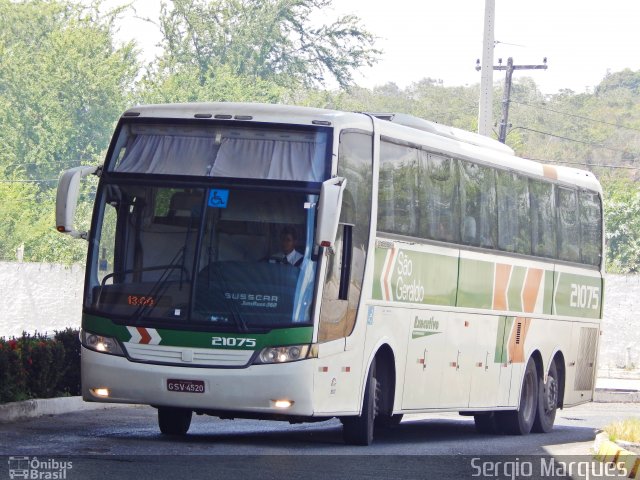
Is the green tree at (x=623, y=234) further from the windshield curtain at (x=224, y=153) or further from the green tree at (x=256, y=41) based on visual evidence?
the windshield curtain at (x=224, y=153)

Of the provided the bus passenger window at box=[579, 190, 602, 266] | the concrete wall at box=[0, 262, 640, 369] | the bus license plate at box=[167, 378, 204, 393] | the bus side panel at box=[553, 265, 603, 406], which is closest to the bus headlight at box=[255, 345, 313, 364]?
the bus license plate at box=[167, 378, 204, 393]

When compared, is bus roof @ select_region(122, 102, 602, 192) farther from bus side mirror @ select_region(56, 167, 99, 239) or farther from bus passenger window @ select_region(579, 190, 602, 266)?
bus passenger window @ select_region(579, 190, 602, 266)

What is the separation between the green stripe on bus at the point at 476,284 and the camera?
1716cm

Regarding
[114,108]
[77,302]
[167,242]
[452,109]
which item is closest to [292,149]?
[167,242]

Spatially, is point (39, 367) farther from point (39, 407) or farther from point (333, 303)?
point (333, 303)

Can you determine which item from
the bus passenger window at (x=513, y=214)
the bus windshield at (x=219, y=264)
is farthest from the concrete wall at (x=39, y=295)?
the bus windshield at (x=219, y=264)

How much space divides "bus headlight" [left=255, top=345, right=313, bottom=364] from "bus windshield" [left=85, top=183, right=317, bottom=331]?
0.77 feet

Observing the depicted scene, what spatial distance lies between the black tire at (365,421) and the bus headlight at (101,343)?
107 inches

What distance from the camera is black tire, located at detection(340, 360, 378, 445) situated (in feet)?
47.8

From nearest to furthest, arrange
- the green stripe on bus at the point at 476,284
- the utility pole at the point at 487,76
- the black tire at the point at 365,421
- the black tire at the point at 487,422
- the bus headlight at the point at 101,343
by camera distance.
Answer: the bus headlight at the point at 101,343 < the black tire at the point at 365,421 < the green stripe on bus at the point at 476,284 < the black tire at the point at 487,422 < the utility pole at the point at 487,76

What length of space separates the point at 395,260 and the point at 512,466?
277 centimetres

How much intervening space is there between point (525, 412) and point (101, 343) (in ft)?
27.6

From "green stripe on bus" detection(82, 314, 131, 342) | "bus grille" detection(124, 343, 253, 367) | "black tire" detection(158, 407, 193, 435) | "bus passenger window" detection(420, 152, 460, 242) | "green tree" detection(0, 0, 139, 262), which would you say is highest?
"green tree" detection(0, 0, 139, 262)

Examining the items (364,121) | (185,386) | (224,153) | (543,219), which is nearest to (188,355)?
(185,386)
